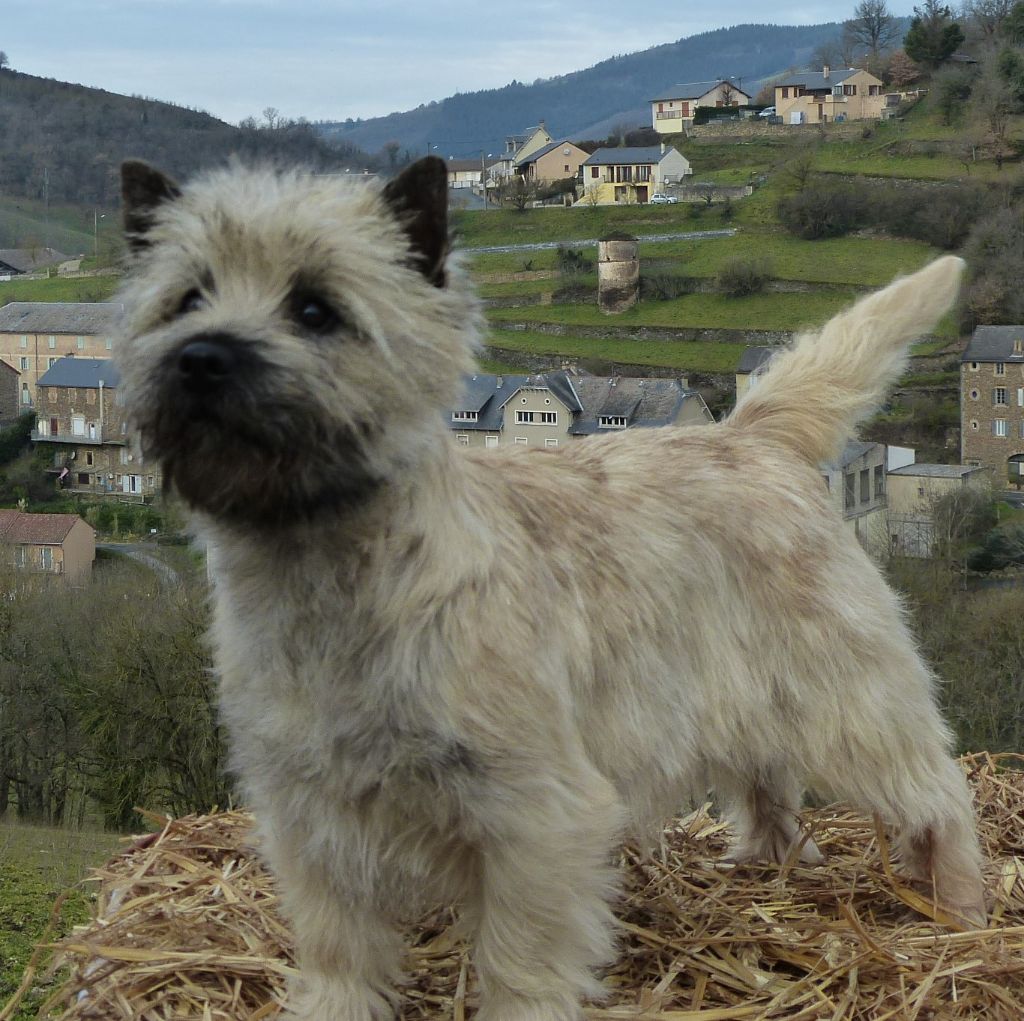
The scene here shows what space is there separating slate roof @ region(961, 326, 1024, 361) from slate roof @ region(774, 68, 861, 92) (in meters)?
54.6

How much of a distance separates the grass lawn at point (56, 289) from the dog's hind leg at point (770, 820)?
7003cm

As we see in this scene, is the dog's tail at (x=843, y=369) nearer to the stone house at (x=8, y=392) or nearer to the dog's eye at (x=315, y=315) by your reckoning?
the dog's eye at (x=315, y=315)

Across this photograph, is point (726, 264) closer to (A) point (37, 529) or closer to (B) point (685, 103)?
(A) point (37, 529)

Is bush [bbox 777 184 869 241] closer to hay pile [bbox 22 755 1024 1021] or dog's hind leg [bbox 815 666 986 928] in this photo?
hay pile [bbox 22 755 1024 1021]

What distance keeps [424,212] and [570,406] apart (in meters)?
34.5

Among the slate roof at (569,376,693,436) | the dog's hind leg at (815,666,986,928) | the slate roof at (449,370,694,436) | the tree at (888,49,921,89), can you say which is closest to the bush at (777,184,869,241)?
the tree at (888,49,921,89)

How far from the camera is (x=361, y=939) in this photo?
4.12m

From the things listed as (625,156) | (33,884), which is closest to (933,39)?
(625,156)

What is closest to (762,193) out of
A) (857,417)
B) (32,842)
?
(32,842)

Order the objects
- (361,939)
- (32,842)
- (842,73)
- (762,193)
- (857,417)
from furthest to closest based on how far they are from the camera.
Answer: (842,73)
(762,193)
(32,842)
(857,417)
(361,939)

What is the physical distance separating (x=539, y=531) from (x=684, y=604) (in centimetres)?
64

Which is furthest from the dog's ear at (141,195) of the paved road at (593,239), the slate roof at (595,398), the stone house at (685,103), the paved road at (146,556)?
the stone house at (685,103)

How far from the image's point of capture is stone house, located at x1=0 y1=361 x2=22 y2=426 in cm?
6097

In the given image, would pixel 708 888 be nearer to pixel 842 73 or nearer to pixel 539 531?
pixel 539 531
